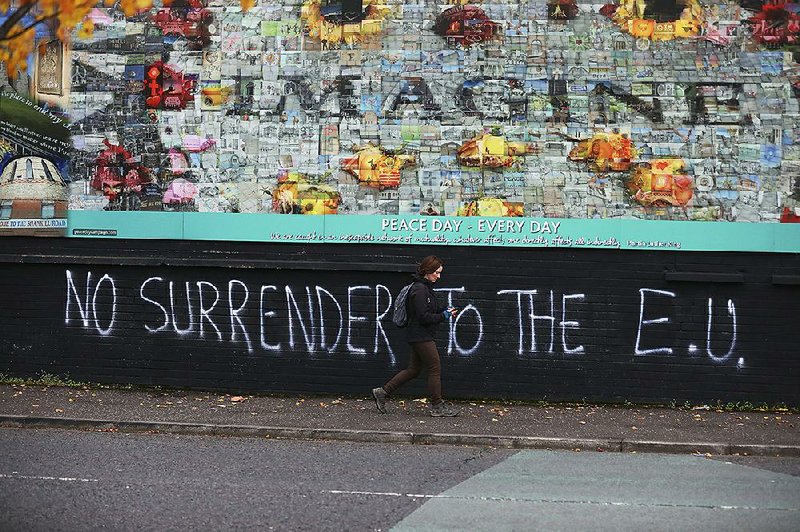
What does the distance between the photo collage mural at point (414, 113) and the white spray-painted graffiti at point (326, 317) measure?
92 centimetres

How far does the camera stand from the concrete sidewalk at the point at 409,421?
9594 millimetres

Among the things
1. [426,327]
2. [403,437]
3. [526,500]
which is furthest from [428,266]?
[526,500]

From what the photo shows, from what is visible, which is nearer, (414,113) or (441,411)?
(441,411)

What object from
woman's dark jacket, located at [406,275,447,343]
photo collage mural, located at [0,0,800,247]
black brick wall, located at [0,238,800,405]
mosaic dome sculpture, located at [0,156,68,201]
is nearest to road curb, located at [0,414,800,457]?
woman's dark jacket, located at [406,275,447,343]

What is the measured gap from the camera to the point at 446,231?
1176 cm

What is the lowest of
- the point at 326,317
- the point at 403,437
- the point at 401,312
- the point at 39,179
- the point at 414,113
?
the point at 403,437

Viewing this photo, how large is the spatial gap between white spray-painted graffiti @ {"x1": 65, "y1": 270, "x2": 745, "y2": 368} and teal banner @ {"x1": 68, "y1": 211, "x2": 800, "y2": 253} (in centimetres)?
62

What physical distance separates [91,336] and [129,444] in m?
3.48

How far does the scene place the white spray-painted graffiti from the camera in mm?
11617

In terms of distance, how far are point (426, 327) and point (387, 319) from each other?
144cm

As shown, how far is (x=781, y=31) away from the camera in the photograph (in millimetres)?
11422

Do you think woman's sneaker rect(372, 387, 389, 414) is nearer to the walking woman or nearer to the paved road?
the walking woman

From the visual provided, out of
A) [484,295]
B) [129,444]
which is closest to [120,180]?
[129,444]

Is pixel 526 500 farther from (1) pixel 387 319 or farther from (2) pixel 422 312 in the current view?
(1) pixel 387 319
